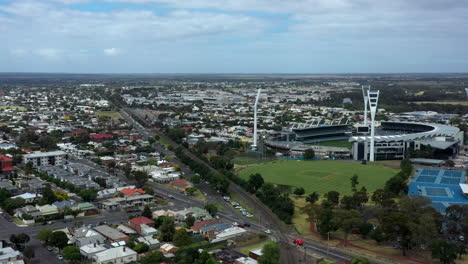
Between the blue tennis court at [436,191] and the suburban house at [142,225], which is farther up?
the suburban house at [142,225]

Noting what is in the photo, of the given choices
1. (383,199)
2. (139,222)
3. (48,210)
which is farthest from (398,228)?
(48,210)

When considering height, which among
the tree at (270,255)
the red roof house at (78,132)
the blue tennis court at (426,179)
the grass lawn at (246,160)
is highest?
the tree at (270,255)

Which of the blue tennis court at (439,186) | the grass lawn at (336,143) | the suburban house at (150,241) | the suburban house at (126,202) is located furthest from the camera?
the grass lawn at (336,143)

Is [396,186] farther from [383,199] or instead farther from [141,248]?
[141,248]

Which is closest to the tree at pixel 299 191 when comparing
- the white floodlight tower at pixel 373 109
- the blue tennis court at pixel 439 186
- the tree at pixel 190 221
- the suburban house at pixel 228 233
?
the blue tennis court at pixel 439 186

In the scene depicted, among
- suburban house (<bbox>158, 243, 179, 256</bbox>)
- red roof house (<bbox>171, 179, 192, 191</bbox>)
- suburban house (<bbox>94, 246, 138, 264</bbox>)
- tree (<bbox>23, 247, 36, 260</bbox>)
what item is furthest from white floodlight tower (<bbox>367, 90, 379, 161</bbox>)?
tree (<bbox>23, 247, 36, 260</bbox>)

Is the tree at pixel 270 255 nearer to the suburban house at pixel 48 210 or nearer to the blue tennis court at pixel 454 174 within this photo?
the suburban house at pixel 48 210
